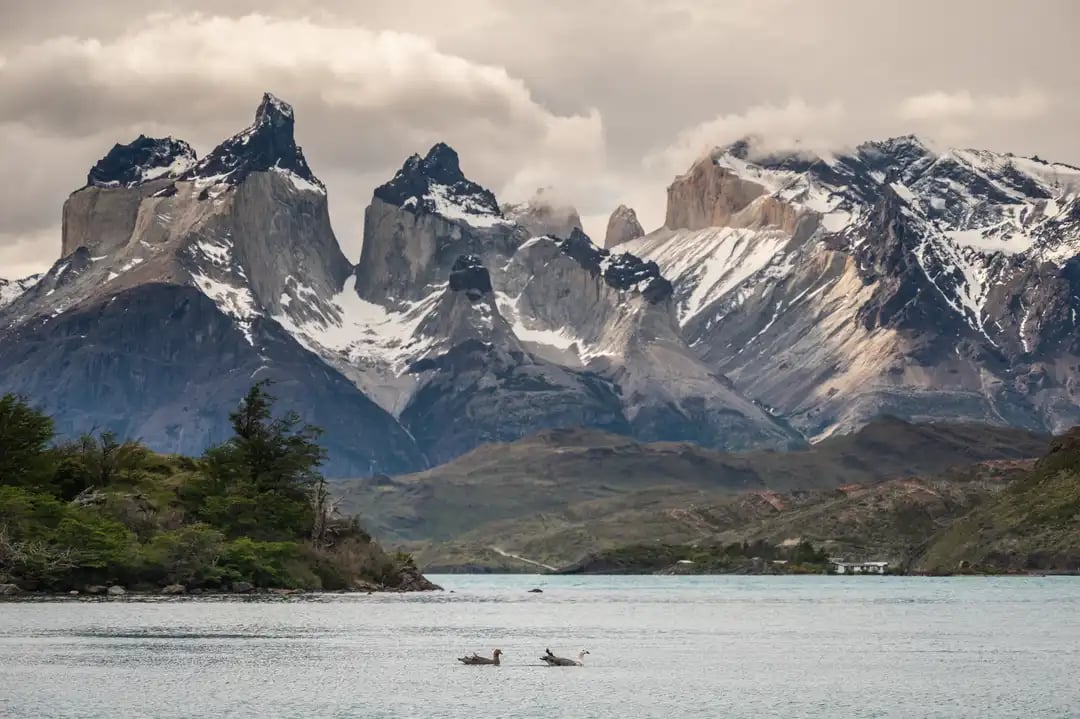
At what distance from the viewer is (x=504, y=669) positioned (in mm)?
135375

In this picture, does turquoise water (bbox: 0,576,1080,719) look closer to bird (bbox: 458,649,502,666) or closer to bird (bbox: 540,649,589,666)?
bird (bbox: 458,649,502,666)

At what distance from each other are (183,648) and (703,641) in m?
48.2

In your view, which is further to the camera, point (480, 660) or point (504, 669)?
point (480, 660)

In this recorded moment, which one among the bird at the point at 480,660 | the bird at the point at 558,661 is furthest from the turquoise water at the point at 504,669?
the bird at the point at 558,661

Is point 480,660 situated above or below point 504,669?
above

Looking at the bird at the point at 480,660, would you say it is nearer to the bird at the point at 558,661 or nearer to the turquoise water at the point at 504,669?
the turquoise water at the point at 504,669

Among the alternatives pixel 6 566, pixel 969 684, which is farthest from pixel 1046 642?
pixel 6 566

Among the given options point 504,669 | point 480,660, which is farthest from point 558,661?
point 480,660

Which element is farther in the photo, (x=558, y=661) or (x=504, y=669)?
(x=558, y=661)

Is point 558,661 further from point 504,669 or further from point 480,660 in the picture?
point 480,660

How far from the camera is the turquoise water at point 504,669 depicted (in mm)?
108875

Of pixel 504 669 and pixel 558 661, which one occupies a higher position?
pixel 558 661

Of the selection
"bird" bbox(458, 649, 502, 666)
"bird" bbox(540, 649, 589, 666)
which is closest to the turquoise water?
Answer: "bird" bbox(458, 649, 502, 666)

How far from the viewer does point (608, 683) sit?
125 metres
